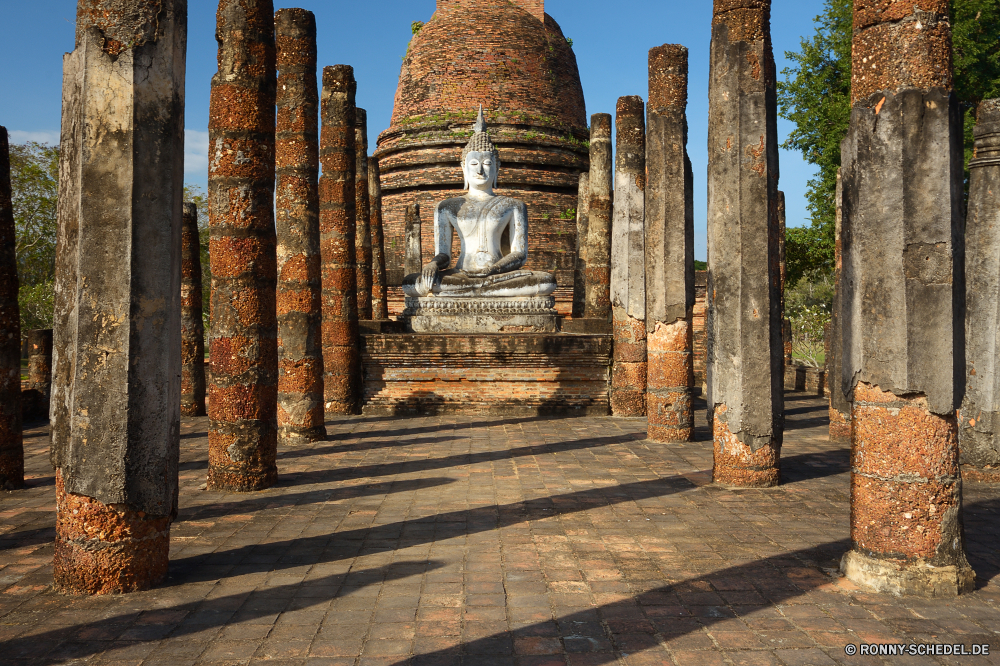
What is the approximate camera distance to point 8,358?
22.1ft

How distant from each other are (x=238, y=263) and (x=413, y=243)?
31.9ft

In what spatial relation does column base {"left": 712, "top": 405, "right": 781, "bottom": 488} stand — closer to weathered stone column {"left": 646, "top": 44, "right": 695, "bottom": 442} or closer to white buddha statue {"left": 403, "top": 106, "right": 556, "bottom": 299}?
weathered stone column {"left": 646, "top": 44, "right": 695, "bottom": 442}

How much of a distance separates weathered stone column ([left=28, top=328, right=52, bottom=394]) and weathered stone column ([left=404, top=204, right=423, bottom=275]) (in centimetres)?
636

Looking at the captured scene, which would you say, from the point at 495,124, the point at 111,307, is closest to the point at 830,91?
the point at 495,124

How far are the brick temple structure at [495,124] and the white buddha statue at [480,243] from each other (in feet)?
17.5

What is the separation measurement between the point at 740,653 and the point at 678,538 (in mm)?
1763

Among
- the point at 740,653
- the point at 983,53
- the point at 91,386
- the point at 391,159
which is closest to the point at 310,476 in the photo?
the point at 91,386

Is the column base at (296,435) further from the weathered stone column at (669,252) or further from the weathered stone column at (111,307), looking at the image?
the weathered stone column at (111,307)

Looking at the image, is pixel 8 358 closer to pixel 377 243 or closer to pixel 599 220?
pixel 599 220

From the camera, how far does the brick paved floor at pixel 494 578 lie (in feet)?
11.3

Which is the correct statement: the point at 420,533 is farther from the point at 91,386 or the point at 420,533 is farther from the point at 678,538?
the point at 91,386

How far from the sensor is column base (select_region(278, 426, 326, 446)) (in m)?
8.66

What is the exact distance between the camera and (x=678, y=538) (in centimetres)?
511

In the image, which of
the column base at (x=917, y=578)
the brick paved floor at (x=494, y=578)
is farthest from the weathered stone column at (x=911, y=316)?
the brick paved floor at (x=494, y=578)
